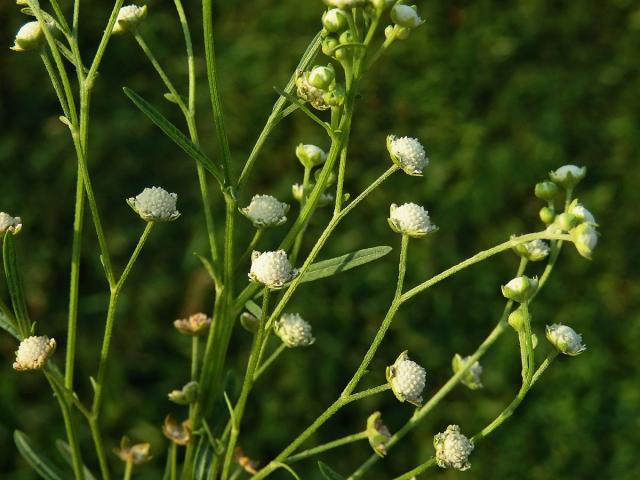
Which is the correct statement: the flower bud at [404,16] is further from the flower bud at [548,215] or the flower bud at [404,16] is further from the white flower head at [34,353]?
the white flower head at [34,353]

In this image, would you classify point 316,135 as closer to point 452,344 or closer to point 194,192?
point 194,192

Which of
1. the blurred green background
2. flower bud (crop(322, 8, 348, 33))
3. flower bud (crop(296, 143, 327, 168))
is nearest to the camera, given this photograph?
flower bud (crop(322, 8, 348, 33))

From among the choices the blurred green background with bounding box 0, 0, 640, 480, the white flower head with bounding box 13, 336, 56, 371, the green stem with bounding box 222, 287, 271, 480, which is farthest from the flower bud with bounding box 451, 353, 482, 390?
the blurred green background with bounding box 0, 0, 640, 480

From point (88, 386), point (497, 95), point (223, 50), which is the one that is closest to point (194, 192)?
point (223, 50)

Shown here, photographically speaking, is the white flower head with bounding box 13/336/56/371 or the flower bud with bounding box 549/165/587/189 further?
the flower bud with bounding box 549/165/587/189

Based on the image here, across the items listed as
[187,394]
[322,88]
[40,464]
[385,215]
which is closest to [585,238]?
[322,88]

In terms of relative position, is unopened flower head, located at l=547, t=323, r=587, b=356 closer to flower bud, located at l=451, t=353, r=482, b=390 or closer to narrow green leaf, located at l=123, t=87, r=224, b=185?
flower bud, located at l=451, t=353, r=482, b=390

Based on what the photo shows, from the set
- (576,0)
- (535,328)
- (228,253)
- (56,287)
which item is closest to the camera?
(228,253)
